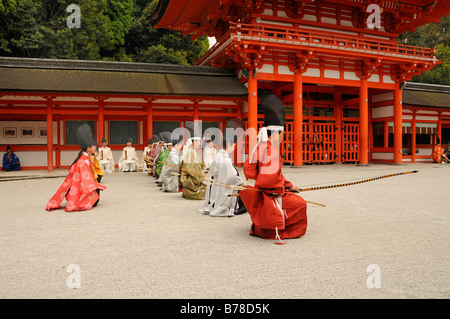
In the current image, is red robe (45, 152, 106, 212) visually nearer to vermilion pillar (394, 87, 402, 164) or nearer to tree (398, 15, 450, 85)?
vermilion pillar (394, 87, 402, 164)

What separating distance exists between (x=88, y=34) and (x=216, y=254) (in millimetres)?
21994

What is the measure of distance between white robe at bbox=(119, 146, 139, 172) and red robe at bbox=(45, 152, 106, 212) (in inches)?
309

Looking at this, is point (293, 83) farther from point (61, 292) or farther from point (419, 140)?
point (61, 292)

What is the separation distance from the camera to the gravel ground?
2656 millimetres

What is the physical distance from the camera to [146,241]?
4055mm

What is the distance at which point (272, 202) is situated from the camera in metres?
4.16

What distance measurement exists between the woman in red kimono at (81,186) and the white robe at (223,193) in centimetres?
213

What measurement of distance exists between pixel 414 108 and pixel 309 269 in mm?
18304

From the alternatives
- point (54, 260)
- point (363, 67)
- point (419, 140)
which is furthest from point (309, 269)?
point (419, 140)

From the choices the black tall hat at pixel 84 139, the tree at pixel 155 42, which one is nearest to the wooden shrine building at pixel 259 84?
the black tall hat at pixel 84 139

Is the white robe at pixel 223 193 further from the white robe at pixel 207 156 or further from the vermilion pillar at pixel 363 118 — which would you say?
the vermilion pillar at pixel 363 118

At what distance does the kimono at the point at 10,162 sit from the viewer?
13.5 metres

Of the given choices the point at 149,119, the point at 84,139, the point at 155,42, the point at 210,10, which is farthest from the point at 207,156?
the point at 155,42

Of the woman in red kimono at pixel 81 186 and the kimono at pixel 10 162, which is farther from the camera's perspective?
the kimono at pixel 10 162
